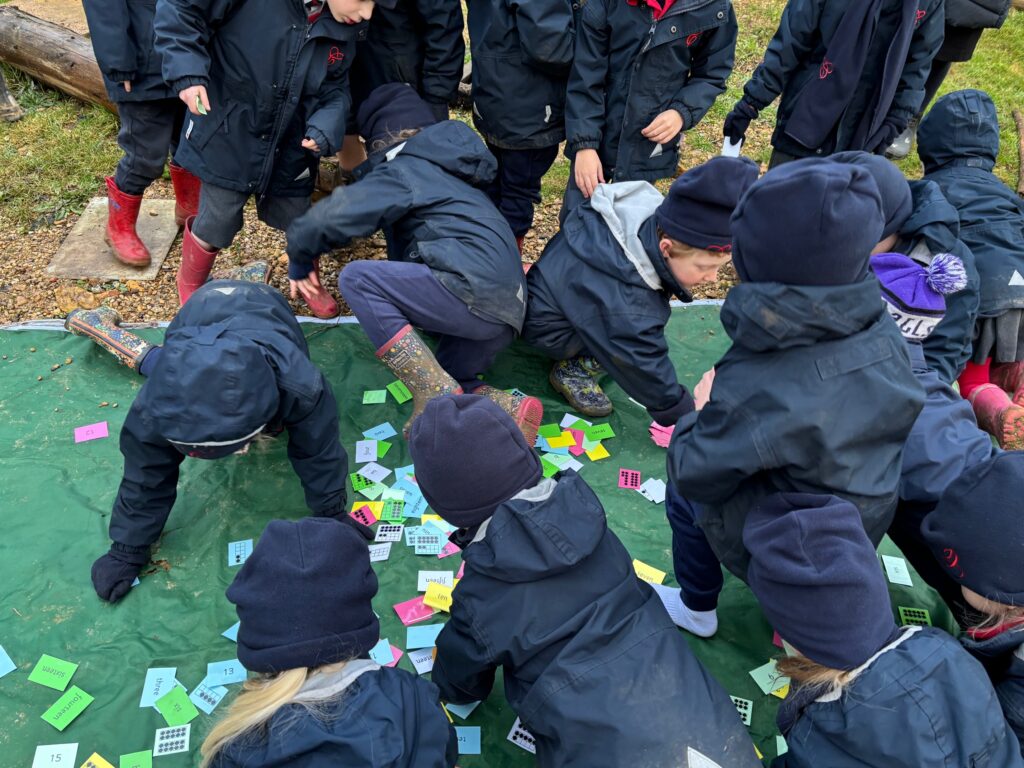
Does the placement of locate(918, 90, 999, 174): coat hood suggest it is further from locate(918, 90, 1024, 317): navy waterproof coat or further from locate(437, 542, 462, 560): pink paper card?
locate(437, 542, 462, 560): pink paper card

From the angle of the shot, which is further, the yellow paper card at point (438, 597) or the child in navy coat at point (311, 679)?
the yellow paper card at point (438, 597)

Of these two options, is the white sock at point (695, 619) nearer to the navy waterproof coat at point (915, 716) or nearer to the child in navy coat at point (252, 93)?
the navy waterproof coat at point (915, 716)

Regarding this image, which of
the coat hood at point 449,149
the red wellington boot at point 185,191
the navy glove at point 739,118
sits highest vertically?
the coat hood at point 449,149

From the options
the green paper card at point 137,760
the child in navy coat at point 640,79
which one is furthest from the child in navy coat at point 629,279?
the green paper card at point 137,760

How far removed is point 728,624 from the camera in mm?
2580

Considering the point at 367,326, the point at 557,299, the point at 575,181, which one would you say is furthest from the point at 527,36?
the point at 367,326

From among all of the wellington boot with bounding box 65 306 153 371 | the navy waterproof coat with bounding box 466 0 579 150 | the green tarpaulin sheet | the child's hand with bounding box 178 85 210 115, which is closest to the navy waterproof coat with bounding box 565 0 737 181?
the navy waterproof coat with bounding box 466 0 579 150

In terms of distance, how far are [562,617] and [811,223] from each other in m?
1.07

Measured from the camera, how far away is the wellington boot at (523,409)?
2.98m

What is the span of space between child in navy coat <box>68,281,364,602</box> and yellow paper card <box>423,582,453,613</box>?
0.33 m

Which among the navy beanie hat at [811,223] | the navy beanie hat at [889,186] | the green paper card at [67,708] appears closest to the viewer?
the navy beanie hat at [811,223]

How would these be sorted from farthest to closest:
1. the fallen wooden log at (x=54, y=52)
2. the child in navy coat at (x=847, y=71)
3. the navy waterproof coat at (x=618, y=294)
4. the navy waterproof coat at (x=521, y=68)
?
the fallen wooden log at (x=54, y=52), the child in navy coat at (x=847, y=71), the navy waterproof coat at (x=521, y=68), the navy waterproof coat at (x=618, y=294)

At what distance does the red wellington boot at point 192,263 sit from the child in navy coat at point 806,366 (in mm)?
2472

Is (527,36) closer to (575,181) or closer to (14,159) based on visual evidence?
(575,181)
